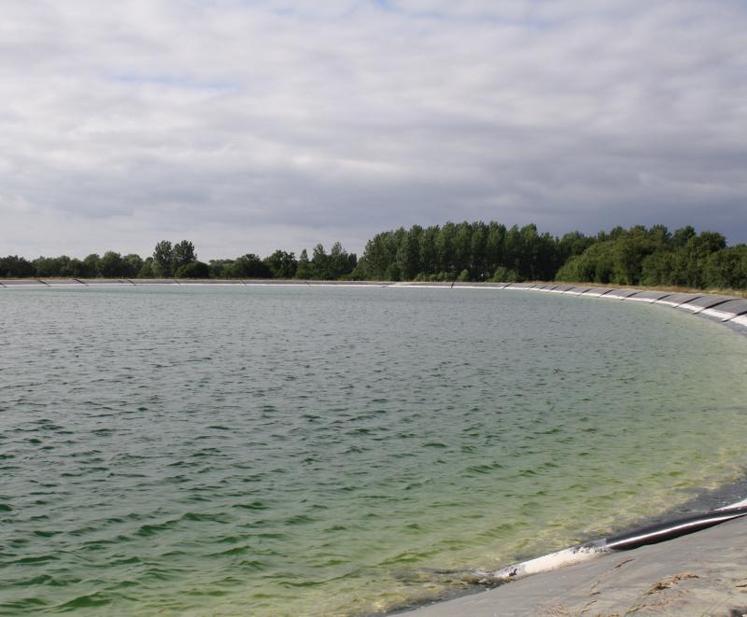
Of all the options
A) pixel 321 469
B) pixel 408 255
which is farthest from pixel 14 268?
pixel 321 469

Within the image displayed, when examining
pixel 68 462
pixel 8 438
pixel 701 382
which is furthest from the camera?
pixel 701 382

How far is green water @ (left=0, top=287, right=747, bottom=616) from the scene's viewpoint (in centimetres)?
955

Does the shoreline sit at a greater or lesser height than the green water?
greater

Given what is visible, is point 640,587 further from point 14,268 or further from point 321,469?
point 14,268

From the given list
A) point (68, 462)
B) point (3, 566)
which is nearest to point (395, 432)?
point (68, 462)

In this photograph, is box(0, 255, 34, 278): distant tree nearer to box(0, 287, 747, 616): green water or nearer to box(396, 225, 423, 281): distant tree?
box(396, 225, 423, 281): distant tree

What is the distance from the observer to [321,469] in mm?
14586

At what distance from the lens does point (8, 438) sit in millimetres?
16766

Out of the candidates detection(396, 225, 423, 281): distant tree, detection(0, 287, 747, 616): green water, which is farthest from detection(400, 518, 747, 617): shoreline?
detection(396, 225, 423, 281): distant tree

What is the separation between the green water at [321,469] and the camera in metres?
9.55

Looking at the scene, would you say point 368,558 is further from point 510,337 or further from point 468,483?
point 510,337

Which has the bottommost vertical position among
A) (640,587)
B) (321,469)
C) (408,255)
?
(321,469)

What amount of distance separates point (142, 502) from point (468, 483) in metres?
5.57

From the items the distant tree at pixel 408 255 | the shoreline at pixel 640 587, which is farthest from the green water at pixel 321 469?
the distant tree at pixel 408 255
